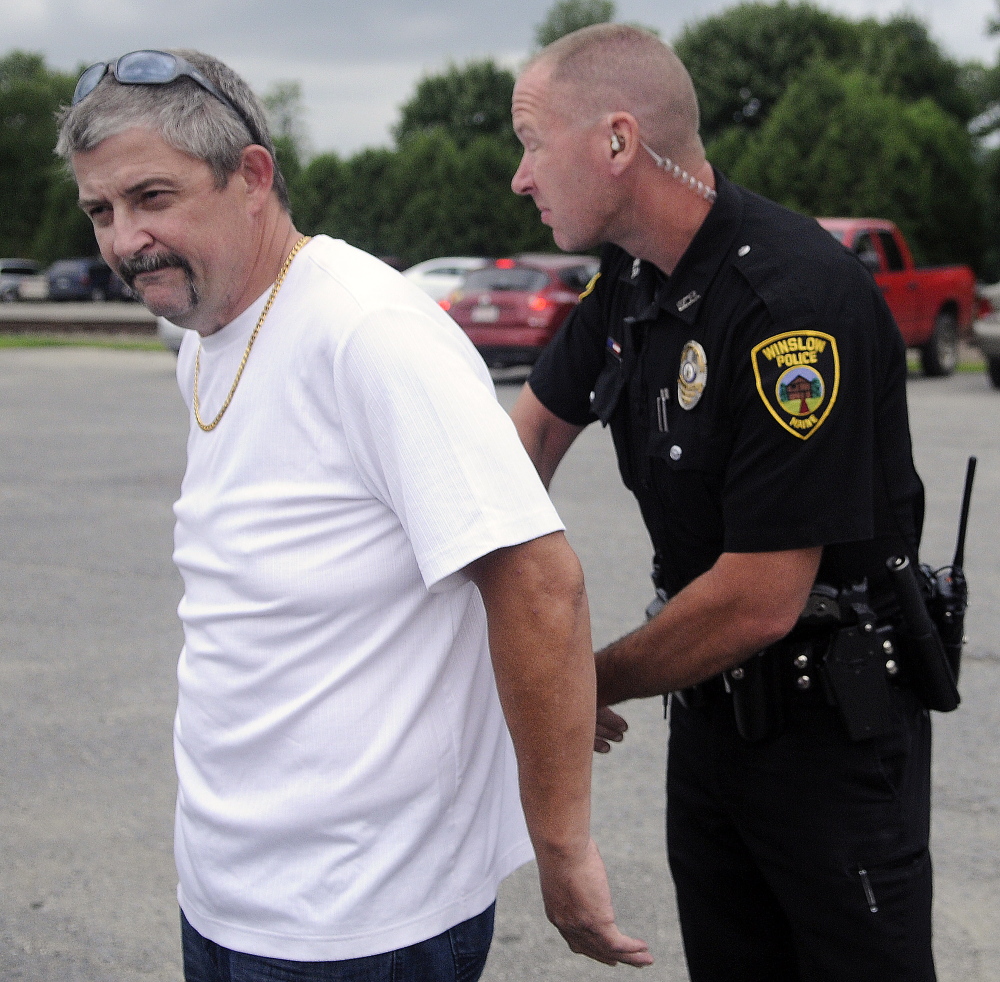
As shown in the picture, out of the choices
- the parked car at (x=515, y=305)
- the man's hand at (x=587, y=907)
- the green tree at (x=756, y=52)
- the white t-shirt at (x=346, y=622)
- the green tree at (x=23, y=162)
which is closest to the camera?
the white t-shirt at (x=346, y=622)

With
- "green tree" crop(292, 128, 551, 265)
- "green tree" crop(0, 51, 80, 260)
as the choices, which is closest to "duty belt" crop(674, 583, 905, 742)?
"green tree" crop(292, 128, 551, 265)

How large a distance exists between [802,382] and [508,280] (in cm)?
1443

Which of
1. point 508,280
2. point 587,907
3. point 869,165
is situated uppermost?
point 869,165

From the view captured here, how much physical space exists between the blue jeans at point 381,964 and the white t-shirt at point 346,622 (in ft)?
0.07

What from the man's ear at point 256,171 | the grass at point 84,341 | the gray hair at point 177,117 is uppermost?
the gray hair at point 177,117

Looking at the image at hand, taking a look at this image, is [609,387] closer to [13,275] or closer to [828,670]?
[828,670]

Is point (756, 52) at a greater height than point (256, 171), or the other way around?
point (756, 52)

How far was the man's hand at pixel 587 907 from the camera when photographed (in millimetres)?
1633

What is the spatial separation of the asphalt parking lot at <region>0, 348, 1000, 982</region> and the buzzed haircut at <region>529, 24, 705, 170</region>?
77.3 inches

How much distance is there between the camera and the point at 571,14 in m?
62.0

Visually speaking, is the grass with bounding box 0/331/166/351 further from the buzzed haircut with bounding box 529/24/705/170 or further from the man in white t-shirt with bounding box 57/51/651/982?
the man in white t-shirt with bounding box 57/51/651/982

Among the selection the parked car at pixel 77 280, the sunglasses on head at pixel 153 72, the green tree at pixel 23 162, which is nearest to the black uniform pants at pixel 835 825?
the sunglasses on head at pixel 153 72

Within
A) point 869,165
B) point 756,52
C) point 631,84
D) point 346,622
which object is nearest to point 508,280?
→ point 869,165

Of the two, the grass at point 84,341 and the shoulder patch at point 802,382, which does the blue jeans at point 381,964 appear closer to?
the shoulder patch at point 802,382
